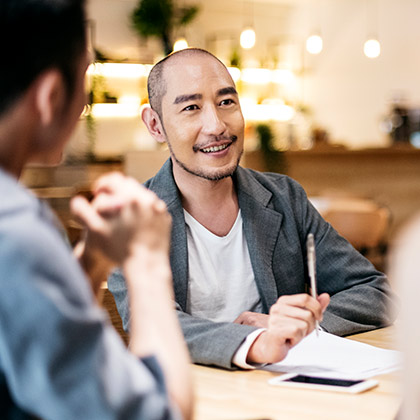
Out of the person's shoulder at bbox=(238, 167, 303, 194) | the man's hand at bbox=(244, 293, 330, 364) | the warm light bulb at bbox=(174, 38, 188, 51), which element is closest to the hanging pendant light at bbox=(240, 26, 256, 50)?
the warm light bulb at bbox=(174, 38, 188, 51)

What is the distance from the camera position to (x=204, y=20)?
10047 mm

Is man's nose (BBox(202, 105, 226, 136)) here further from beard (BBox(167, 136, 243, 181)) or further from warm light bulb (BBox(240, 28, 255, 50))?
warm light bulb (BBox(240, 28, 255, 50))

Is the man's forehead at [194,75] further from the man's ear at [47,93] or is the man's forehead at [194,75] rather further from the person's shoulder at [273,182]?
the man's ear at [47,93]

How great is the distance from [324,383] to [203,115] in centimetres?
85

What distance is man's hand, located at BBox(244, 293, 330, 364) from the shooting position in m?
1.17

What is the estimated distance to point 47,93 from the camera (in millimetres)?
626

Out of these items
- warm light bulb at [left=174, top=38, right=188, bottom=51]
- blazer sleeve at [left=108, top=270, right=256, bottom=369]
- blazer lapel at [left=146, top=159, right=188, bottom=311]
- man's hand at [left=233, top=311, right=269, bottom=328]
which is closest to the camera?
blazer sleeve at [left=108, top=270, right=256, bottom=369]

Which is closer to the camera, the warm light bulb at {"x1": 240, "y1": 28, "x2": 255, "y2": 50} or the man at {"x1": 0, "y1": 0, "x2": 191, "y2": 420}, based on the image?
the man at {"x1": 0, "y1": 0, "x2": 191, "y2": 420}

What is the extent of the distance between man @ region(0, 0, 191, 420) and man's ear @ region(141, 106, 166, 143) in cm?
111

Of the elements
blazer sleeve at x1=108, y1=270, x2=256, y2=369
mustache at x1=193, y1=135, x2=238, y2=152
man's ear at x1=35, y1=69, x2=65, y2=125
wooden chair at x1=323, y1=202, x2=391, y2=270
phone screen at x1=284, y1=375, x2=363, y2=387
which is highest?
man's ear at x1=35, y1=69, x2=65, y2=125

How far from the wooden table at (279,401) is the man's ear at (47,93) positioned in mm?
547

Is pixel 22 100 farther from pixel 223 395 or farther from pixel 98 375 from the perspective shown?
pixel 223 395

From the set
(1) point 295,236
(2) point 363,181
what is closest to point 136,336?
(1) point 295,236

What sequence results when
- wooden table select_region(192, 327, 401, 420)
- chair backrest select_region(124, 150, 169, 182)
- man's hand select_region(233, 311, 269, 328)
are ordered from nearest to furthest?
wooden table select_region(192, 327, 401, 420) → man's hand select_region(233, 311, 269, 328) → chair backrest select_region(124, 150, 169, 182)
